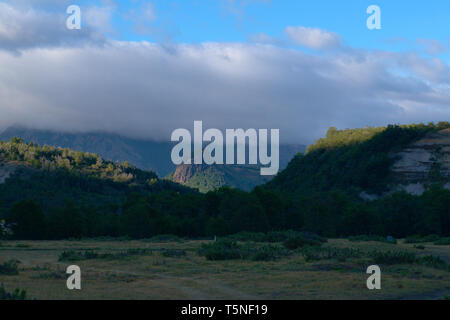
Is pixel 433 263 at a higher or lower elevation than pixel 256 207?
lower

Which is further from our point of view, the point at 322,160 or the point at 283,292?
the point at 322,160

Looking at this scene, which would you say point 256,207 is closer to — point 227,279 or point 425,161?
point 227,279

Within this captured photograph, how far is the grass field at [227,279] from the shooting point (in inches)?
739

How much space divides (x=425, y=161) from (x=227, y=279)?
90.3m

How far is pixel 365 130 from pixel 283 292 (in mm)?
128437

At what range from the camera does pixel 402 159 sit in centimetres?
10788

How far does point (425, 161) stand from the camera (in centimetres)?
10394

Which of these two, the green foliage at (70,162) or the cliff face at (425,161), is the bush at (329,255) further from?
the green foliage at (70,162)

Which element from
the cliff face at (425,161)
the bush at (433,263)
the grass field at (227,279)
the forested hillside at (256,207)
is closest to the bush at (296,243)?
the grass field at (227,279)

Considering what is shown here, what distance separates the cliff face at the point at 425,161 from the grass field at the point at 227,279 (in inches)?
2956

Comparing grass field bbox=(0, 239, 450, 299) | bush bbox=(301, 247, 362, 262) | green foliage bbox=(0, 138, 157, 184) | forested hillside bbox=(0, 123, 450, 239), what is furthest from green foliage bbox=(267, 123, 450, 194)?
grass field bbox=(0, 239, 450, 299)

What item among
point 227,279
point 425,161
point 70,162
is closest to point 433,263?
point 227,279
